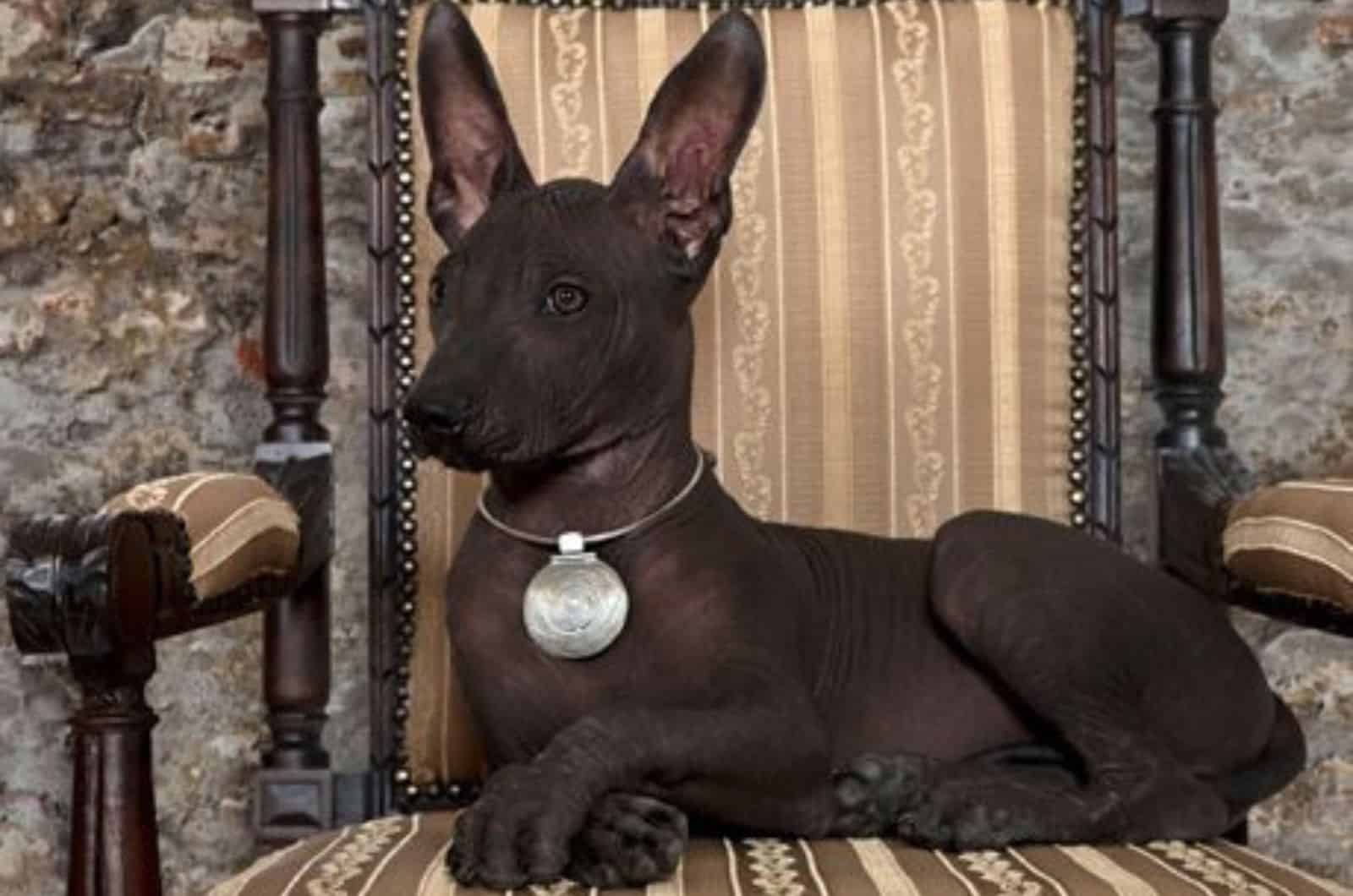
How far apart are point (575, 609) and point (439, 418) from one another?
0.18m

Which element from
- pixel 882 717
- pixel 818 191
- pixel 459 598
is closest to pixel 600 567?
pixel 459 598

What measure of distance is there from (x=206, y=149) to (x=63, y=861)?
0.75 metres

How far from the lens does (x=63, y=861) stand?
8.82 feet

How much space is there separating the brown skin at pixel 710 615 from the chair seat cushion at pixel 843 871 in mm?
29

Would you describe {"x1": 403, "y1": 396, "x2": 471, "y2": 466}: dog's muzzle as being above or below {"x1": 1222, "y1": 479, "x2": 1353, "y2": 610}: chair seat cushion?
above

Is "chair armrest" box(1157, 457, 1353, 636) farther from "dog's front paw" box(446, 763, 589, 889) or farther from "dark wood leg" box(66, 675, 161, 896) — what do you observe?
"dark wood leg" box(66, 675, 161, 896)

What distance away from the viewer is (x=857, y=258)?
214 centimetres

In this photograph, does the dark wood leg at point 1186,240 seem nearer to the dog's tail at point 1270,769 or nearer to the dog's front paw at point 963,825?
the dog's tail at point 1270,769

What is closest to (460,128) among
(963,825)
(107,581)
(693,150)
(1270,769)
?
(693,150)

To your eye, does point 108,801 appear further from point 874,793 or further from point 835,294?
point 835,294

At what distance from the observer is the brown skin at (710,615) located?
1.64 metres

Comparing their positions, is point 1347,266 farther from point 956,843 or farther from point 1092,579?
point 956,843

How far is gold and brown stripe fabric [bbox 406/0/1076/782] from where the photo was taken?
2113mm

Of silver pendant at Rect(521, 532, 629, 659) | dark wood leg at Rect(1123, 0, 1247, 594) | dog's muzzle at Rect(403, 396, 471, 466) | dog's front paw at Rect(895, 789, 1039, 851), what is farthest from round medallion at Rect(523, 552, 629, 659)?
dark wood leg at Rect(1123, 0, 1247, 594)
